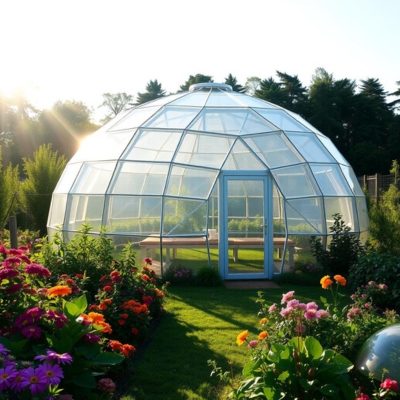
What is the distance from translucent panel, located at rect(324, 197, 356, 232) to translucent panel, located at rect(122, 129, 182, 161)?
3.93 meters

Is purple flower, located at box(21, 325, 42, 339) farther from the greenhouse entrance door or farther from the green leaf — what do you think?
the greenhouse entrance door

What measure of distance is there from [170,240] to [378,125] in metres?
29.6

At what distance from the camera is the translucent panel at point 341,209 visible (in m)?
10.8

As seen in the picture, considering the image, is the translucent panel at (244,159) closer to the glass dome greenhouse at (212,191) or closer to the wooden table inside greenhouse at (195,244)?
the glass dome greenhouse at (212,191)

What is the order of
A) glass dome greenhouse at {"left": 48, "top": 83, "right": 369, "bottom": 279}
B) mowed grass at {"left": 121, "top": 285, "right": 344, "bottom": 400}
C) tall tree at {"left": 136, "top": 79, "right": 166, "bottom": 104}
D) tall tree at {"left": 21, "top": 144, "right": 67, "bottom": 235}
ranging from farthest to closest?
tall tree at {"left": 136, "top": 79, "right": 166, "bottom": 104} → tall tree at {"left": 21, "top": 144, "right": 67, "bottom": 235} → glass dome greenhouse at {"left": 48, "top": 83, "right": 369, "bottom": 279} → mowed grass at {"left": 121, "top": 285, "right": 344, "bottom": 400}

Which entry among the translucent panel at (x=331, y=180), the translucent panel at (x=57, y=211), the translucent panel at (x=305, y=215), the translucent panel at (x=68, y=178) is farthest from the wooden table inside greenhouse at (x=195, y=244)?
the translucent panel at (x=68, y=178)

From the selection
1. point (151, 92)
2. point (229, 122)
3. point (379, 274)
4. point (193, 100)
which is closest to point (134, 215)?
point (229, 122)

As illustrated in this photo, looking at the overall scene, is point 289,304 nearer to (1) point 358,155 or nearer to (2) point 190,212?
(2) point 190,212

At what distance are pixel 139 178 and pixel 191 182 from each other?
1.24 meters

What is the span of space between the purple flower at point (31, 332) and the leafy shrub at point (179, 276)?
6390 millimetres

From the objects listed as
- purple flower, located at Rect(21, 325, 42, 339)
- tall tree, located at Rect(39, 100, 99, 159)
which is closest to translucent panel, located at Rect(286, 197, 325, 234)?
purple flower, located at Rect(21, 325, 42, 339)

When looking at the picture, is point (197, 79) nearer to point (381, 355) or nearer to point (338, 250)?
point (338, 250)

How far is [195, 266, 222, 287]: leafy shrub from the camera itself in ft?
32.1

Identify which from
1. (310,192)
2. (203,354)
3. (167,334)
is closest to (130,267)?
(167,334)
